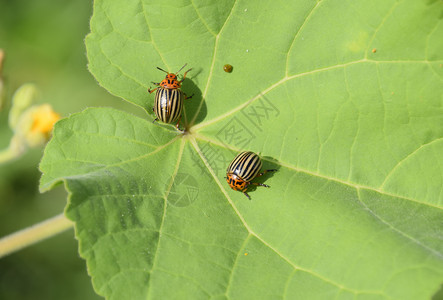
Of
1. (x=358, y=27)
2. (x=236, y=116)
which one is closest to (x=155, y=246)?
(x=236, y=116)

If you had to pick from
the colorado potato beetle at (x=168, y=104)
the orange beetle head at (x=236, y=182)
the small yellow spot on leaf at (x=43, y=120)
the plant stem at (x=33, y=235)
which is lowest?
the orange beetle head at (x=236, y=182)

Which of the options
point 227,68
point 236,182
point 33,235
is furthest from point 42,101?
point 236,182

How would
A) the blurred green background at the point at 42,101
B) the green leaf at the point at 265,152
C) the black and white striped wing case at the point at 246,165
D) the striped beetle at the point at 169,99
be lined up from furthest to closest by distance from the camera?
the blurred green background at the point at 42,101, the striped beetle at the point at 169,99, the black and white striped wing case at the point at 246,165, the green leaf at the point at 265,152

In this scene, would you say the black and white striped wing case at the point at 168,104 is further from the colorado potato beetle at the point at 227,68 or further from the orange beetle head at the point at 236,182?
the orange beetle head at the point at 236,182

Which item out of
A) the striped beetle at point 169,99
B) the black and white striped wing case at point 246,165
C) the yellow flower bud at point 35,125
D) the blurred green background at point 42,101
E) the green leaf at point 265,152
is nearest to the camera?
the green leaf at point 265,152

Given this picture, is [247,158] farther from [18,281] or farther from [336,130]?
[18,281]

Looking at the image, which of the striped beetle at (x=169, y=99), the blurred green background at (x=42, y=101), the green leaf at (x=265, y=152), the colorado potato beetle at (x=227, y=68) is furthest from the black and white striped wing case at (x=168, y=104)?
the blurred green background at (x=42, y=101)
